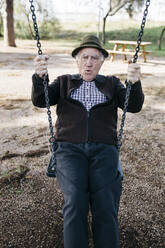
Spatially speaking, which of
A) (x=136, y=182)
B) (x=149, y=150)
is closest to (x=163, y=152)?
(x=149, y=150)

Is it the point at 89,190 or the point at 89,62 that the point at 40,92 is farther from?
the point at 89,190

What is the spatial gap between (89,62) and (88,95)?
26 centimetres

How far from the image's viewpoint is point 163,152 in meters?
3.28

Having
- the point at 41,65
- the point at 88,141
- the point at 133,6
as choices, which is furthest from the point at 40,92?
the point at 133,6

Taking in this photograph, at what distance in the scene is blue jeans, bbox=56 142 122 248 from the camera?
147cm

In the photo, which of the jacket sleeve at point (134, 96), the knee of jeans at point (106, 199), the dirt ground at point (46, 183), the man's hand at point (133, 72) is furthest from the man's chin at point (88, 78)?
the dirt ground at point (46, 183)

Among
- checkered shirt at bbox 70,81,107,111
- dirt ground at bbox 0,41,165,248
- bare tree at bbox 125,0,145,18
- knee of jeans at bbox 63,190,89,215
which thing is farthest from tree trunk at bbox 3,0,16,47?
knee of jeans at bbox 63,190,89,215

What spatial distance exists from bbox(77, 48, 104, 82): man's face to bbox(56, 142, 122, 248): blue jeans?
1.95 feet

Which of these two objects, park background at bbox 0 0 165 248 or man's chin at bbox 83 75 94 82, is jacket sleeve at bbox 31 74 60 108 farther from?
park background at bbox 0 0 165 248

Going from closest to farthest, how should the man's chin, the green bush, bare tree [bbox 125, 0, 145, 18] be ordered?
the man's chin → bare tree [bbox 125, 0, 145, 18] → the green bush

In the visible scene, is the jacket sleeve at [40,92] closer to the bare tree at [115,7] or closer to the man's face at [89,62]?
the man's face at [89,62]

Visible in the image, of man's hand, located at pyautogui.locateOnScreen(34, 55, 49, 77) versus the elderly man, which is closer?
the elderly man

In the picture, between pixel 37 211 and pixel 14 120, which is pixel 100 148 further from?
pixel 14 120

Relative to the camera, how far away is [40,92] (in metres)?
1.90
